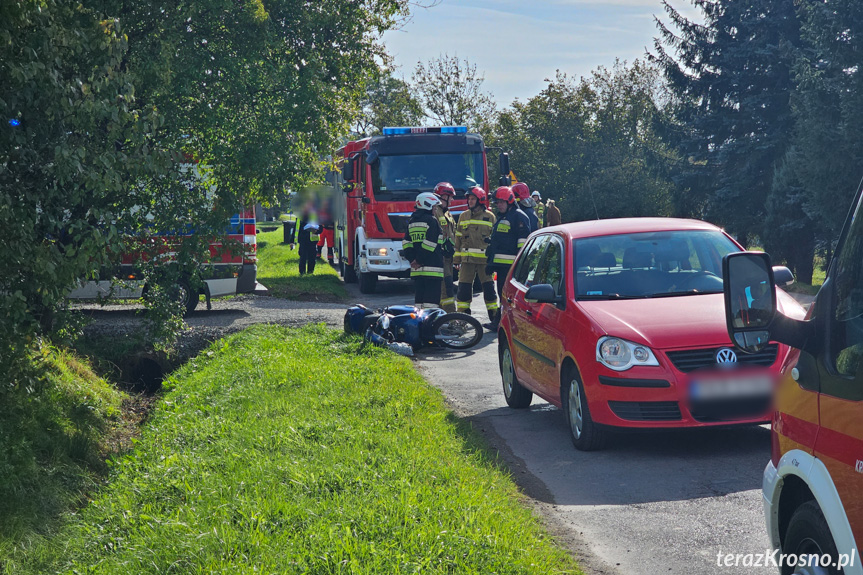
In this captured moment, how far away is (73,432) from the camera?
29.8ft

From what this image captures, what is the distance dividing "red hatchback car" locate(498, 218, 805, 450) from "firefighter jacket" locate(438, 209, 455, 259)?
15.9ft

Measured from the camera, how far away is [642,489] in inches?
241

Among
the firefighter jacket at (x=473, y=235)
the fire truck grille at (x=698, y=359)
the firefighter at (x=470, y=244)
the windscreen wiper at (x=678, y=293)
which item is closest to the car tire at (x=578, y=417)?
the fire truck grille at (x=698, y=359)

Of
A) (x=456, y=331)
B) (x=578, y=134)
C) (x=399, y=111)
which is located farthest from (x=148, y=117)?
(x=399, y=111)

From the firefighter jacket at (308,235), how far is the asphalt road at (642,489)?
587 inches

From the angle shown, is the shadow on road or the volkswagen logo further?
the volkswagen logo

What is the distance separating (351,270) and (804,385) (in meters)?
20.4

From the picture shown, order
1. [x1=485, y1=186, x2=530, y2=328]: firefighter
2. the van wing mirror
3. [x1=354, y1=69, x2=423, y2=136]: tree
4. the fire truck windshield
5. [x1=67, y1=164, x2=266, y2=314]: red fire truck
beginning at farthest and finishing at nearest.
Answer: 1. [x1=354, y1=69, x2=423, y2=136]: tree
2. the van wing mirror
3. the fire truck windshield
4. [x1=485, y1=186, x2=530, y2=328]: firefighter
5. [x1=67, y1=164, x2=266, y2=314]: red fire truck

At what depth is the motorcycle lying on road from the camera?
40.3 ft

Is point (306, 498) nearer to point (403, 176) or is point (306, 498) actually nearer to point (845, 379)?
point (845, 379)

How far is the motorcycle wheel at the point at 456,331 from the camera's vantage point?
12.4 meters

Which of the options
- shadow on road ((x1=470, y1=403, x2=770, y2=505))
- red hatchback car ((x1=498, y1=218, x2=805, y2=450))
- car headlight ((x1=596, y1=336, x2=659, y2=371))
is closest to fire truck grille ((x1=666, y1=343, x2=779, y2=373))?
red hatchback car ((x1=498, y1=218, x2=805, y2=450))

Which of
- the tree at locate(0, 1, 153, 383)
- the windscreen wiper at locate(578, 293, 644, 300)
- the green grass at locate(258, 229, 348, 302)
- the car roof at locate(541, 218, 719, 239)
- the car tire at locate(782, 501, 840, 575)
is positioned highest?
the tree at locate(0, 1, 153, 383)

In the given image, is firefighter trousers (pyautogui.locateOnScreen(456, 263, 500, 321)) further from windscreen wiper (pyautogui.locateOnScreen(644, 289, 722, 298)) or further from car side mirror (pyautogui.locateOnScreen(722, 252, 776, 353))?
car side mirror (pyautogui.locateOnScreen(722, 252, 776, 353))
